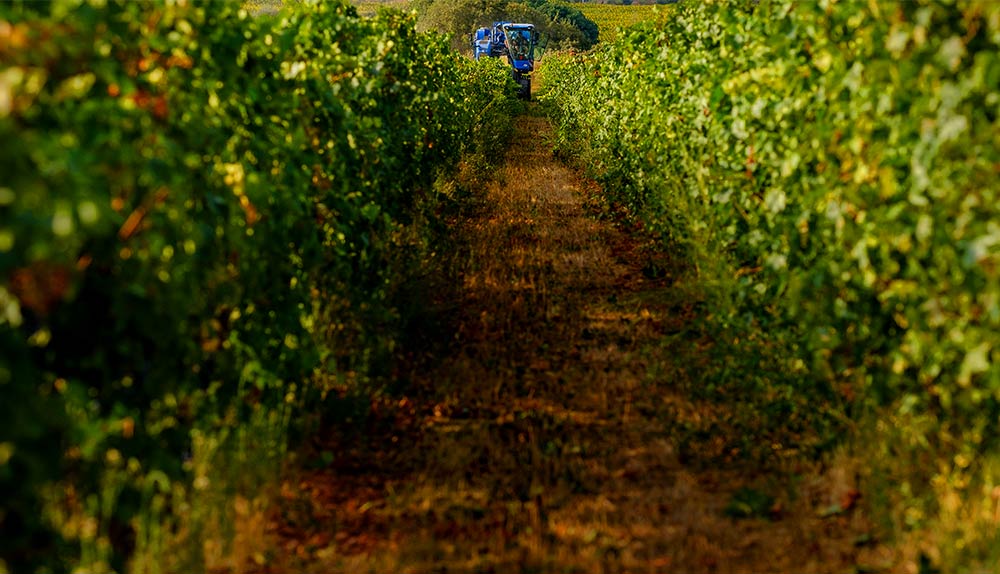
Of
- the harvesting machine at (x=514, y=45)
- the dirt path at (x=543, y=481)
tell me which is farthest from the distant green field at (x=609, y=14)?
the dirt path at (x=543, y=481)

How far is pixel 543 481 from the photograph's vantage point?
16.1 feet

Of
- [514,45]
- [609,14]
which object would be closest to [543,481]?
[514,45]

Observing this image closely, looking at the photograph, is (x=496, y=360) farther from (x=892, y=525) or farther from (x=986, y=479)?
(x=986, y=479)

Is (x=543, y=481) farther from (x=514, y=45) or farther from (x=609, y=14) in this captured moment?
(x=609, y=14)

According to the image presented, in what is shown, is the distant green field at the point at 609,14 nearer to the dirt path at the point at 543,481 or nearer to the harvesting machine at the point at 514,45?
the harvesting machine at the point at 514,45

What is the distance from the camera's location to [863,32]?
419 cm

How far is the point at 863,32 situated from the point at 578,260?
575 centimetres

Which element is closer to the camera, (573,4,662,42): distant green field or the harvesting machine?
the harvesting machine

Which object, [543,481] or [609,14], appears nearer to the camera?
[543,481]

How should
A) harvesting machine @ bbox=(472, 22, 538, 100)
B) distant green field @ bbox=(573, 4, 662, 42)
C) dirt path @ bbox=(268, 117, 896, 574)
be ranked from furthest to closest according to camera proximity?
distant green field @ bbox=(573, 4, 662, 42), harvesting machine @ bbox=(472, 22, 538, 100), dirt path @ bbox=(268, 117, 896, 574)

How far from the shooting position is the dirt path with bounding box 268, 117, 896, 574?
418 cm

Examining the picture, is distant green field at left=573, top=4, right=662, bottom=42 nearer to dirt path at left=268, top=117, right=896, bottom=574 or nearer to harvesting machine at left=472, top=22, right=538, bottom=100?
harvesting machine at left=472, top=22, right=538, bottom=100

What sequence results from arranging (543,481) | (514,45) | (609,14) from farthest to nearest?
(609,14) < (514,45) < (543,481)

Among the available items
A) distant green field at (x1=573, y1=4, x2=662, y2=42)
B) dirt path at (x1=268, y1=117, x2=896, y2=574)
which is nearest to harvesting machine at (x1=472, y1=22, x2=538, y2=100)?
dirt path at (x1=268, y1=117, x2=896, y2=574)
